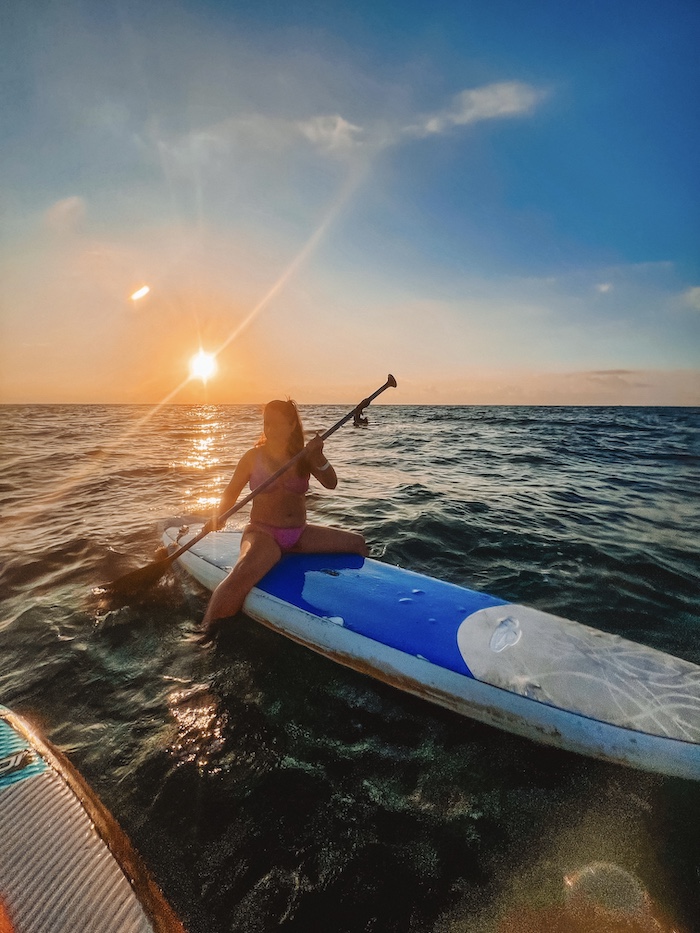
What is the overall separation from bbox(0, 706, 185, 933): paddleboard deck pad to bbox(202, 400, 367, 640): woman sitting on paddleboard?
186cm

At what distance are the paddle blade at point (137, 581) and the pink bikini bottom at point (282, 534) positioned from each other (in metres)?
1.33

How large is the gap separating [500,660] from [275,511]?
8.00 ft

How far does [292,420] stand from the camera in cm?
433

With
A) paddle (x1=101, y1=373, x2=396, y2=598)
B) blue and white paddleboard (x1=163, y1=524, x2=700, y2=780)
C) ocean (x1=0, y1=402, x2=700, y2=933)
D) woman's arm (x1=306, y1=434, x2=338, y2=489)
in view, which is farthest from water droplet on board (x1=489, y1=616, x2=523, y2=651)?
paddle (x1=101, y1=373, x2=396, y2=598)

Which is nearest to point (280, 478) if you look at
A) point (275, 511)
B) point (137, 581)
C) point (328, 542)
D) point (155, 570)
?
point (275, 511)

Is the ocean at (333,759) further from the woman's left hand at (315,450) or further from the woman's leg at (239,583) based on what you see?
the woman's left hand at (315,450)

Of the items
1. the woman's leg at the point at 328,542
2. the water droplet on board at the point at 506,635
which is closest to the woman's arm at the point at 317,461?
the woman's leg at the point at 328,542

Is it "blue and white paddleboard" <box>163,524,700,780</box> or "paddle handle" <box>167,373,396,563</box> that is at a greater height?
"paddle handle" <box>167,373,396,563</box>

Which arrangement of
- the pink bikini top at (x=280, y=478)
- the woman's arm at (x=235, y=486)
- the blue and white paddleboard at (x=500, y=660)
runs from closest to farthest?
the blue and white paddleboard at (x=500, y=660) → the pink bikini top at (x=280, y=478) → the woman's arm at (x=235, y=486)

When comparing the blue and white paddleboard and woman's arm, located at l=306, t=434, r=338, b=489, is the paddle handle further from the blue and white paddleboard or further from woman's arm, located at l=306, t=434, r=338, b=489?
the blue and white paddleboard

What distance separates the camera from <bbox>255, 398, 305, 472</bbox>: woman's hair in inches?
167

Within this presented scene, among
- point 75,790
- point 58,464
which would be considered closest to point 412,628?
point 75,790

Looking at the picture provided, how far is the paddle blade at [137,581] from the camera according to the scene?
4.73 m

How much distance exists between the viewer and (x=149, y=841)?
2.29m
